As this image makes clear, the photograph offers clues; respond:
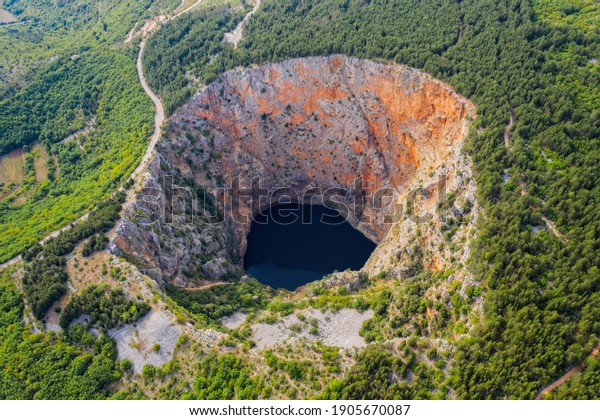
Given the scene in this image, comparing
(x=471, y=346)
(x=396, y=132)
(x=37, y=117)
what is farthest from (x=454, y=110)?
(x=37, y=117)

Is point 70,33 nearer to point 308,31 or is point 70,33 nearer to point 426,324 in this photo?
point 308,31

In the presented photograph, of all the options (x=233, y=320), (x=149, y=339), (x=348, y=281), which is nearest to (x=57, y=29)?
(x=233, y=320)

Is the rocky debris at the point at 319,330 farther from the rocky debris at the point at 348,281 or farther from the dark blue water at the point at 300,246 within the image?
the dark blue water at the point at 300,246

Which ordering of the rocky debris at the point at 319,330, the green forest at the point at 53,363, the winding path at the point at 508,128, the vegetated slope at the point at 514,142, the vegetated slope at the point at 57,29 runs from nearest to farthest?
the vegetated slope at the point at 514,142 → the green forest at the point at 53,363 → the rocky debris at the point at 319,330 → the winding path at the point at 508,128 → the vegetated slope at the point at 57,29

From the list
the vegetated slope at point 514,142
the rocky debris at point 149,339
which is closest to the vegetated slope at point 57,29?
the vegetated slope at point 514,142

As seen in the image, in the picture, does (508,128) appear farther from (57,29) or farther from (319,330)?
(57,29)

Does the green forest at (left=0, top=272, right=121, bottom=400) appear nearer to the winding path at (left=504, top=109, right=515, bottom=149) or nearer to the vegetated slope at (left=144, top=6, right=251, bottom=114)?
the vegetated slope at (left=144, top=6, right=251, bottom=114)

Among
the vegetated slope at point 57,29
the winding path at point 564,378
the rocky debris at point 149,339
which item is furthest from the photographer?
the vegetated slope at point 57,29
